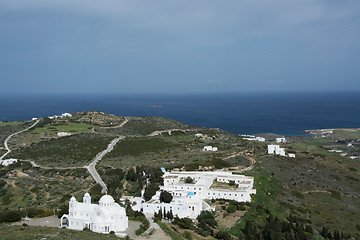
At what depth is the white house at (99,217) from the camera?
105 ft

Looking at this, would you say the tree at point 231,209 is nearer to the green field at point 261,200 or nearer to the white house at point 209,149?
the green field at point 261,200

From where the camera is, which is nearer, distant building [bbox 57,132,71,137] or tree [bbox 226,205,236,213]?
tree [bbox 226,205,236,213]

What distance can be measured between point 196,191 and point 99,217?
1429 centimetres

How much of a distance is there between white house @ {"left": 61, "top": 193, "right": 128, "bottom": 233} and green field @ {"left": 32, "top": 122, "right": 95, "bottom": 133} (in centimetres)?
5732

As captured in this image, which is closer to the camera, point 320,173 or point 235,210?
point 235,210

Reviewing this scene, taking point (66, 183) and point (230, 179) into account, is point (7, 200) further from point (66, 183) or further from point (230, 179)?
point (230, 179)

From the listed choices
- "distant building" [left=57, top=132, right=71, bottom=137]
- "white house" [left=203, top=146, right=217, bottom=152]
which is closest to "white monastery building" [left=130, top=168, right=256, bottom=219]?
"white house" [left=203, top=146, right=217, bottom=152]

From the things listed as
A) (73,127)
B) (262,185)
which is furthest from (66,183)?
(73,127)

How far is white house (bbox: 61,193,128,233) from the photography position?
32.2m

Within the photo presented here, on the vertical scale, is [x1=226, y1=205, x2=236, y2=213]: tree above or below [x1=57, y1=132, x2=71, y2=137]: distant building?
above

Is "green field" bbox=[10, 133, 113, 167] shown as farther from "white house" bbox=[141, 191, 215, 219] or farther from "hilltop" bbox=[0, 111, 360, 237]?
"white house" bbox=[141, 191, 215, 219]

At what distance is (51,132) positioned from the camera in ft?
284

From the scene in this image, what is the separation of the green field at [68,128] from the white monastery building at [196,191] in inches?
1819

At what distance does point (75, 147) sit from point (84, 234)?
45326 mm
